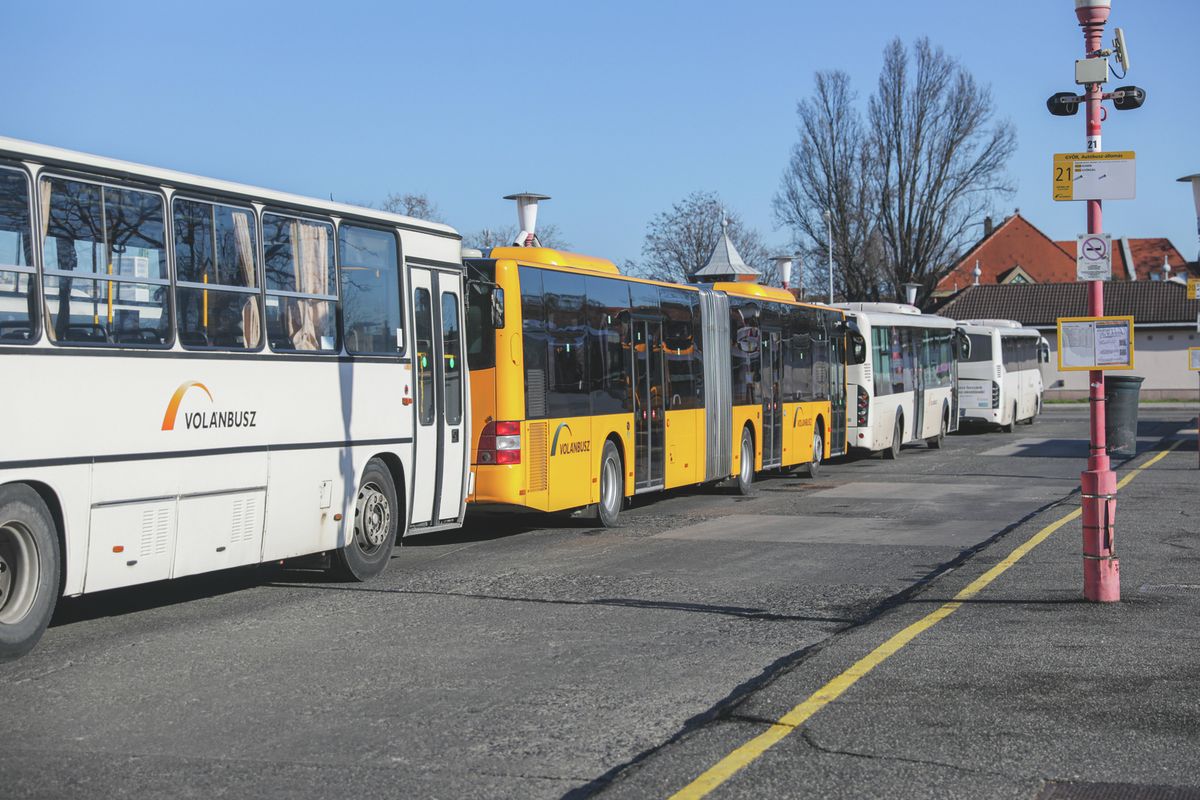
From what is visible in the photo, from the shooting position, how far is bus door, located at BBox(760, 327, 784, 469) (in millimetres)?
25125

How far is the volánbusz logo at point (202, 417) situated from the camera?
33.4ft

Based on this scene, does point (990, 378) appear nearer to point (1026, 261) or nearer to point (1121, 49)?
point (1121, 49)

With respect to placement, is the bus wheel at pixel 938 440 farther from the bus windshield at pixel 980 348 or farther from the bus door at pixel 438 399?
the bus door at pixel 438 399

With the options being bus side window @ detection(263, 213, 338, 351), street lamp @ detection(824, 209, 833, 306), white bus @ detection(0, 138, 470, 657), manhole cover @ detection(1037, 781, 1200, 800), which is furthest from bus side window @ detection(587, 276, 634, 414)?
street lamp @ detection(824, 209, 833, 306)

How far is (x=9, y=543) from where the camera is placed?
8.88 meters

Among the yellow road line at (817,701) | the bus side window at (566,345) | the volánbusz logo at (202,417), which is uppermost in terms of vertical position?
the bus side window at (566,345)

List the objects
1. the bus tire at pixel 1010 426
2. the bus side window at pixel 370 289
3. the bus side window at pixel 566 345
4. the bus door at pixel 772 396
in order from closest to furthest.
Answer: the bus side window at pixel 370 289 < the bus side window at pixel 566 345 < the bus door at pixel 772 396 < the bus tire at pixel 1010 426

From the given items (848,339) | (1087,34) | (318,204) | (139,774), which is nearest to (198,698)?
(139,774)

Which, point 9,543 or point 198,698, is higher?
point 9,543

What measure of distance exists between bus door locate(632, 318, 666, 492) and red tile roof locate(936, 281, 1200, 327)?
58.3 m

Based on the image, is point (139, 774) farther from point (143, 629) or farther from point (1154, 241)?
point (1154, 241)

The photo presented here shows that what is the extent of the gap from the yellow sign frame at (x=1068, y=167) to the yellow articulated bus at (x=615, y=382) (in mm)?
6834

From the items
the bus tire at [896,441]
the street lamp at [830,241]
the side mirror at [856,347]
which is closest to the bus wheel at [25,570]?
the side mirror at [856,347]

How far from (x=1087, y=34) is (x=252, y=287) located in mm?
6531
